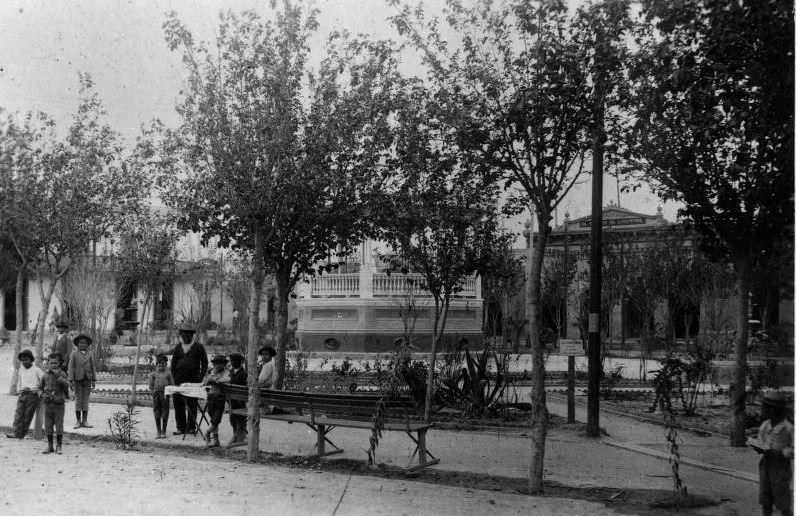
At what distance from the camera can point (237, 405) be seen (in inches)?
414

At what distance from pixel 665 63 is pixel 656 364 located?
19.3 metres

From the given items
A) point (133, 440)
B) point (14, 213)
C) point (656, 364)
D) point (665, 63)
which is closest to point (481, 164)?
point (665, 63)

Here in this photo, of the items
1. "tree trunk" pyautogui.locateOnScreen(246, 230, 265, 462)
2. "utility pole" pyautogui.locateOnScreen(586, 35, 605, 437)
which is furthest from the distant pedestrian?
"utility pole" pyautogui.locateOnScreen(586, 35, 605, 437)

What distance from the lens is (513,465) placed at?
8.66 metres

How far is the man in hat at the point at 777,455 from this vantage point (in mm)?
5402

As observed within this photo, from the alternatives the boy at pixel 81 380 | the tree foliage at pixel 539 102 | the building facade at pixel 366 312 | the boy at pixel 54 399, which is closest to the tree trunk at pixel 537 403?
Answer: the tree foliage at pixel 539 102

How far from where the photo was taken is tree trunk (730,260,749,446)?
9086 mm

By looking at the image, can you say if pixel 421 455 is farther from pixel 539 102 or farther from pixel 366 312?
pixel 366 312

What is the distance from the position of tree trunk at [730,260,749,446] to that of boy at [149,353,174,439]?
23.5 ft

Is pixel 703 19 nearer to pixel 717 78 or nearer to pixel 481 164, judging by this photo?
pixel 717 78

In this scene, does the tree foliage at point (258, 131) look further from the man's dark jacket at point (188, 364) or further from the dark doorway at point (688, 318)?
the dark doorway at point (688, 318)

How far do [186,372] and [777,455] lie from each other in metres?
7.54

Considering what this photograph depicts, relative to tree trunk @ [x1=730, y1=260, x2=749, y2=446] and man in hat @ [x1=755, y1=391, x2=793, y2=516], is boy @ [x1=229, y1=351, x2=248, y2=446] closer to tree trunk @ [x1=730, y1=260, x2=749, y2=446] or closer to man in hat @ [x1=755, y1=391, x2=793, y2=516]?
tree trunk @ [x1=730, y1=260, x2=749, y2=446]

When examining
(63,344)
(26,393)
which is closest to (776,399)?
(26,393)
